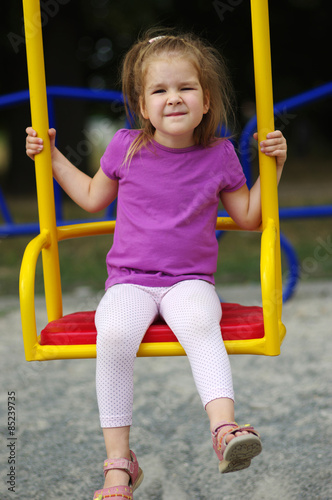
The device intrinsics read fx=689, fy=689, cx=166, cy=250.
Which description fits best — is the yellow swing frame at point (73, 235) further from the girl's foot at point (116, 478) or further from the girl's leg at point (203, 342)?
the girl's foot at point (116, 478)

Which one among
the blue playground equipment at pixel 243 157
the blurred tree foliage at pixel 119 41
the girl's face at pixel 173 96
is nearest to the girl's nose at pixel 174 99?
the girl's face at pixel 173 96

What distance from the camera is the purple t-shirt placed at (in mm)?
1952

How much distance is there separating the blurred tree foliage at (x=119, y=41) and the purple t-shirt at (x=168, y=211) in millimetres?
4561

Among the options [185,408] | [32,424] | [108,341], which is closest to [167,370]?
[185,408]

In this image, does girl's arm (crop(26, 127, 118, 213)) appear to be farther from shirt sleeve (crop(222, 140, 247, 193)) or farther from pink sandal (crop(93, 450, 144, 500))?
pink sandal (crop(93, 450, 144, 500))

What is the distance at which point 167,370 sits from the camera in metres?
3.46

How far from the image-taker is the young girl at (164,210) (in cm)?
175

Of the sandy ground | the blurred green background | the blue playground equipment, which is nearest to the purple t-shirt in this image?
the sandy ground

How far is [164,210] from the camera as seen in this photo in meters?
1.97

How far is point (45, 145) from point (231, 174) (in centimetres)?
54

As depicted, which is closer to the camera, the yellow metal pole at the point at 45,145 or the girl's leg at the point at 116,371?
the girl's leg at the point at 116,371

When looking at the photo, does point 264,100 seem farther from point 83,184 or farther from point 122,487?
point 122,487

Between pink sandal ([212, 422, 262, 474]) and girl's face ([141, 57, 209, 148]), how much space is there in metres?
0.80

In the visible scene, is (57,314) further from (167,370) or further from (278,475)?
(167,370)
